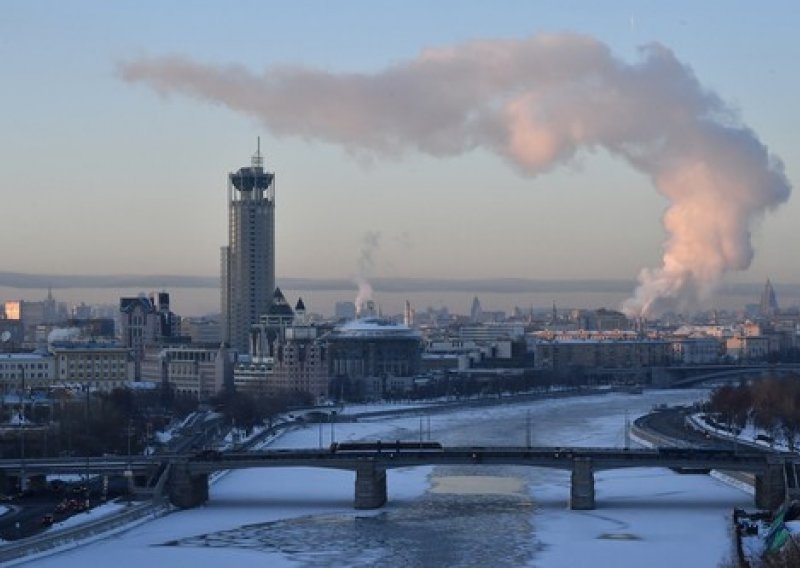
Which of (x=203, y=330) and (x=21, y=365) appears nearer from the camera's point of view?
(x=21, y=365)

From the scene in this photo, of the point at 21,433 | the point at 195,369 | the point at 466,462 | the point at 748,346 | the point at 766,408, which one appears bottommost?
the point at 466,462

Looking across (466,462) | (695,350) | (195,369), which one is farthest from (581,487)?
(695,350)

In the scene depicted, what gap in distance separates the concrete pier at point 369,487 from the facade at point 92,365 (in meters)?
37.2

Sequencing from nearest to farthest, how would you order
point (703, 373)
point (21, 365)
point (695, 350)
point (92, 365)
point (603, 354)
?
point (21, 365), point (92, 365), point (703, 373), point (603, 354), point (695, 350)

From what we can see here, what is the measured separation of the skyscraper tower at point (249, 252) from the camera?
305ft

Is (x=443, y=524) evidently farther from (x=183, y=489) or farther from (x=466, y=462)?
(x=183, y=489)

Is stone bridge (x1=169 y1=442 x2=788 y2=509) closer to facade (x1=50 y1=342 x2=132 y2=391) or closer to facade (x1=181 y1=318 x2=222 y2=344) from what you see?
facade (x1=50 y1=342 x2=132 y2=391)

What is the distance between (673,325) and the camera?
160 metres

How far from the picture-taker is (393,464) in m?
33.2

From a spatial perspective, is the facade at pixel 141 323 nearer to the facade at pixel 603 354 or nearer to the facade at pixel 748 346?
the facade at pixel 603 354

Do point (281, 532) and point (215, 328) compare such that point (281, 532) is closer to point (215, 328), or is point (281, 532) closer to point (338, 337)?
point (338, 337)

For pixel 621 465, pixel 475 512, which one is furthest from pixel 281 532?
pixel 621 465

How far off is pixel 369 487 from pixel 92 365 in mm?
40894

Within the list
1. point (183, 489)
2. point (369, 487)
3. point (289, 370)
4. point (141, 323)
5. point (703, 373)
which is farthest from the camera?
point (703, 373)
